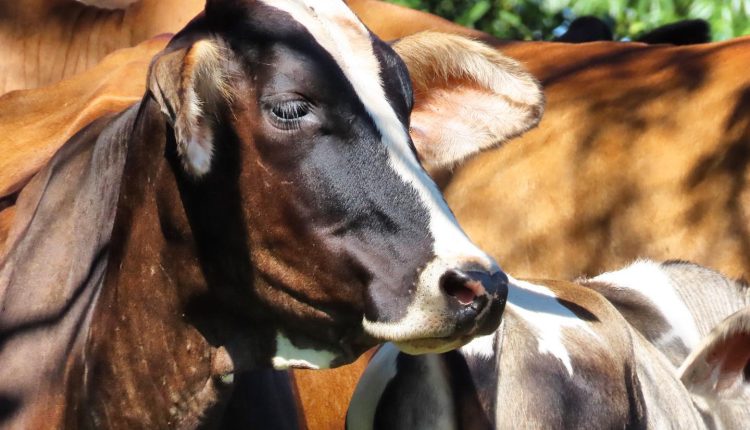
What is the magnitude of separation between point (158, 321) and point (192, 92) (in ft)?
1.79

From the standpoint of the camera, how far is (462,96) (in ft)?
10.2

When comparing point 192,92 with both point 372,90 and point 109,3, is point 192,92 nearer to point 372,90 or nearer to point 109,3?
point 372,90

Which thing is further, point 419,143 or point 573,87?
point 573,87

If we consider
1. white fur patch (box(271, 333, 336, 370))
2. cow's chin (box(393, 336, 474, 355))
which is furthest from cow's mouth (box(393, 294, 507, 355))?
white fur patch (box(271, 333, 336, 370))

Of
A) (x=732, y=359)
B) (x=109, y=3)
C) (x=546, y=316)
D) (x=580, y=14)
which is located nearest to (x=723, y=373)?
(x=732, y=359)

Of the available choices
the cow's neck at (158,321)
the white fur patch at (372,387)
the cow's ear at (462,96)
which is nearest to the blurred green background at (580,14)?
the cow's ear at (462,96)

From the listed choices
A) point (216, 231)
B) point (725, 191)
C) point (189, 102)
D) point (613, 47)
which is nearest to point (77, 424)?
point (216, 231)

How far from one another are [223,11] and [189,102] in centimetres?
29

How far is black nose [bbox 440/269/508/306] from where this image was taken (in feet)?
7.57

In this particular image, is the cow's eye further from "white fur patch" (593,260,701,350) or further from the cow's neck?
"white fur patch" (593,260,701,350)

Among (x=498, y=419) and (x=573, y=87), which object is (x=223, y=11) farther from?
(x=573, y=87)

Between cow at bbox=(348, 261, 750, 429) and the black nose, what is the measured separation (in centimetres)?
52

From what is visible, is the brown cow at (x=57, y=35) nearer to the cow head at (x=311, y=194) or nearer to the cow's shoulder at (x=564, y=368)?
the cow's shoulder at (x=564, y=368)

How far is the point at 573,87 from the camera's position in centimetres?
511
